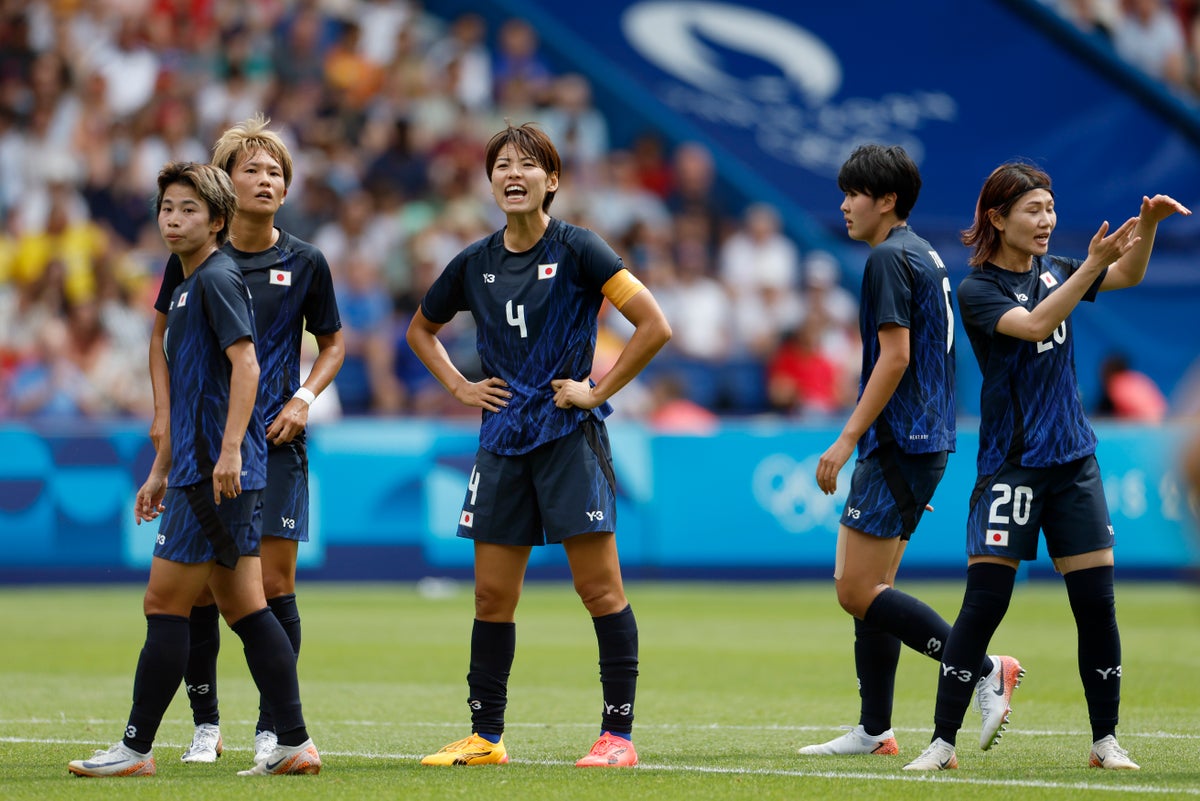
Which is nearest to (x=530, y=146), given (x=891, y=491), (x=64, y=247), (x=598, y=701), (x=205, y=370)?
(x=205, y=370)

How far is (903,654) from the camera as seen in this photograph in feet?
39.1

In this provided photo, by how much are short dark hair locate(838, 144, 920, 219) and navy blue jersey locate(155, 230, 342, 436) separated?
213 cm

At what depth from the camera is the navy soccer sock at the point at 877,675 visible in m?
7.19

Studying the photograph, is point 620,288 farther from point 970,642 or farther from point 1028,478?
point 970,642

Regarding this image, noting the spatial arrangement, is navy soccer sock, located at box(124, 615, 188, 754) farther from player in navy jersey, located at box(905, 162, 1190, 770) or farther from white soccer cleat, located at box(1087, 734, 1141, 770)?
white soccer cleat, located at box(1087, 734, 1141, 770)

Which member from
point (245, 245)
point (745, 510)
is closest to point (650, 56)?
point (745, 510)

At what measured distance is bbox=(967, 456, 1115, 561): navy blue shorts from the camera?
6.58 meters

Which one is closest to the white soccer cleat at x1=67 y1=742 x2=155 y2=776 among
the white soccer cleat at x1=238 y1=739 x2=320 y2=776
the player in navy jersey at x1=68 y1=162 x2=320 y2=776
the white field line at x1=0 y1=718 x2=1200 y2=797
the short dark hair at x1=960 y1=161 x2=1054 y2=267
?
the player in navy jersey at x1=68 y1=162 x2=320 y2=776

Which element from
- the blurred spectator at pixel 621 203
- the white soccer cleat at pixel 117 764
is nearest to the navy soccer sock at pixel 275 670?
the white soccer cleat at pixel 117 764

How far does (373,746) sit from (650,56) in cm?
1821

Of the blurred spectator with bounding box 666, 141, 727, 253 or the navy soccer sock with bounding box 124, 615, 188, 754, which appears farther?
the blurred spectator with bounding box 666, 141, 727, 253

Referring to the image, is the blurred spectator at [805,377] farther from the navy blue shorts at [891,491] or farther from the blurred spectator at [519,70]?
the navy blue shorts at [891,491]

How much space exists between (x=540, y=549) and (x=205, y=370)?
34.4 ft

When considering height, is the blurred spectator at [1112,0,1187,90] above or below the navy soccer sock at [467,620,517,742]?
above
